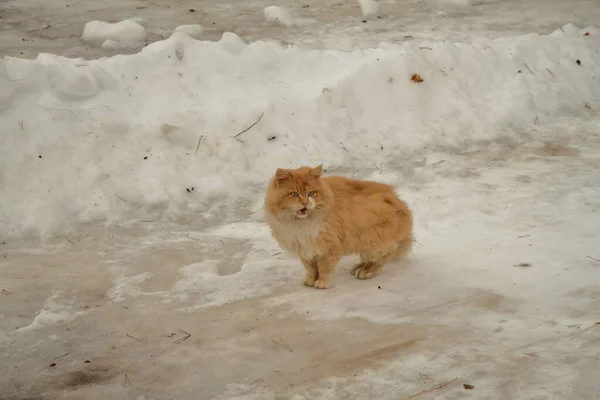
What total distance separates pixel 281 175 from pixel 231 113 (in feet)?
8.69

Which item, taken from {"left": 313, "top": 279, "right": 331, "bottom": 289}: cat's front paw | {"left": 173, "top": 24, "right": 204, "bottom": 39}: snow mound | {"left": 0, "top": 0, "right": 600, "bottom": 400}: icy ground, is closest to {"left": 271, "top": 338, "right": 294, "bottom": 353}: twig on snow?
{"left": 0, "top": 0, "right": 600, "bottom": 400}: icy ground

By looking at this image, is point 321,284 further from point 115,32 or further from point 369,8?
point 369,8

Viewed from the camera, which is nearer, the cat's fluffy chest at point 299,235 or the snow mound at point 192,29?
the cat's fluffy chest at point 299,235

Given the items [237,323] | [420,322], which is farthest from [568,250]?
[237,323]

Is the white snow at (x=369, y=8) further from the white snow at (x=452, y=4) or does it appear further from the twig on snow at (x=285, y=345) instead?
the twig on snow at (x=285, y=345)

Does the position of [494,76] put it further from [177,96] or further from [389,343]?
[389,343]

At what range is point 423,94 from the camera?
8438 millimetres

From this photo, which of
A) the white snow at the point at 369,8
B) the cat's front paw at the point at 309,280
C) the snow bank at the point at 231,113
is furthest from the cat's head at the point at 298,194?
the white snow at the point at 369,8

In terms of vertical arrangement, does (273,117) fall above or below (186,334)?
above

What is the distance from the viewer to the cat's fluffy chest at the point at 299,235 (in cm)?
522

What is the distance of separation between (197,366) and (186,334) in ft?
1.36

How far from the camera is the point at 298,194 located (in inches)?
200

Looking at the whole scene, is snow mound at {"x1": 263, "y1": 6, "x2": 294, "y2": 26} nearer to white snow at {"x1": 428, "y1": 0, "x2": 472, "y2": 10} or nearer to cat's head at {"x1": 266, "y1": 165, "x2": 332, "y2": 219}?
white snow at {"x1": 428, "y1": 0, "x2": 472, "y2": 10}

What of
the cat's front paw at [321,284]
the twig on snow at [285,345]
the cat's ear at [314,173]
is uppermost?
the cat's ear at [314,173]
